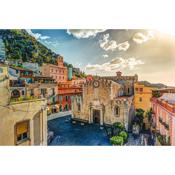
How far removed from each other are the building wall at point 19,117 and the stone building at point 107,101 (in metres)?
0.32

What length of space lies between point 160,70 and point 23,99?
1273 millimetres

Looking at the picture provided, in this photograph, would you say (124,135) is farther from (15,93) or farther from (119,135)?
(15,93)

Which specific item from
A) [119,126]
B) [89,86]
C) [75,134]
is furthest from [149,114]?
[75,134]

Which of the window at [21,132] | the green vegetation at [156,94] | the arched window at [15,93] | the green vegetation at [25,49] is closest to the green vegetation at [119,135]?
the green vegetation at [156,94]

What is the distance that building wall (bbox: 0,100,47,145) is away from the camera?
7.25ft

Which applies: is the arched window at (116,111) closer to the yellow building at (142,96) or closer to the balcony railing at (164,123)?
the yellow building at (142,96)

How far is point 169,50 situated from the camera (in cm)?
219

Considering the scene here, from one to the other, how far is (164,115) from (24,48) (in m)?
1.43

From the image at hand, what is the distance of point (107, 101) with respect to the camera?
233cm
